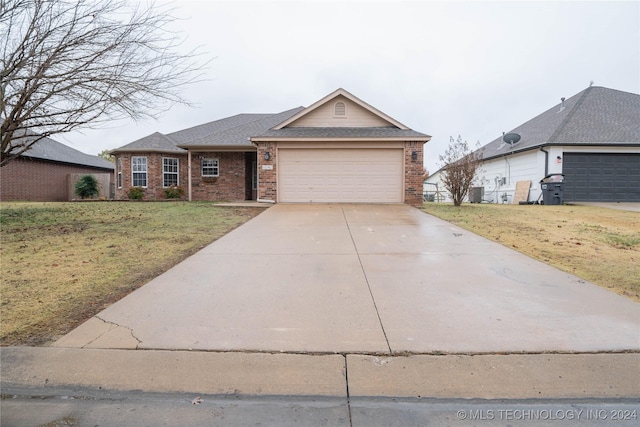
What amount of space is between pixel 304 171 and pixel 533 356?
42.0 feet

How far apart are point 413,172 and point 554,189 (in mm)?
7387

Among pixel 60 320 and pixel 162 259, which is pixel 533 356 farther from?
pixel 162 259

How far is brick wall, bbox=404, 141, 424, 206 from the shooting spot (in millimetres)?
15102

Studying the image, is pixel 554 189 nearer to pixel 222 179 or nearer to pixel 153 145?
pixel 222 179

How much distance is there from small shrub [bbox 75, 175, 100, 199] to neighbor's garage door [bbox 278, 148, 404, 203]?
1389cm

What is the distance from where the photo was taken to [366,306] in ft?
14.5

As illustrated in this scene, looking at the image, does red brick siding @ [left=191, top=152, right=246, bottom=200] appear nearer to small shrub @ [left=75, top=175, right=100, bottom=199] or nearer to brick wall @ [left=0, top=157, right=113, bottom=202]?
small shrub @ [left=75, top=175, right=100, bottom=199]

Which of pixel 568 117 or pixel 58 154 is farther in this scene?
pixel 58 154

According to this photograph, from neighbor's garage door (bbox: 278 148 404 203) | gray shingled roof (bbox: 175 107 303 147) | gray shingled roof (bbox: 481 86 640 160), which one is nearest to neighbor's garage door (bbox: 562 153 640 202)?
gray shingled roof (bbox: 481 86 640 160)

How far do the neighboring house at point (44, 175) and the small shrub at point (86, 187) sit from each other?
1342 mm

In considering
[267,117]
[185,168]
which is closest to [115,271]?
[185,168]

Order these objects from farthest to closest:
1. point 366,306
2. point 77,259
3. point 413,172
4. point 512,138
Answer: point 512,138 < point 413,172 < point 77,259 < point 366,306

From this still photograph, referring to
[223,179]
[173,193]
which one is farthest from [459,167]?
[173,193]

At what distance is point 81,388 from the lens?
9.67 ft
